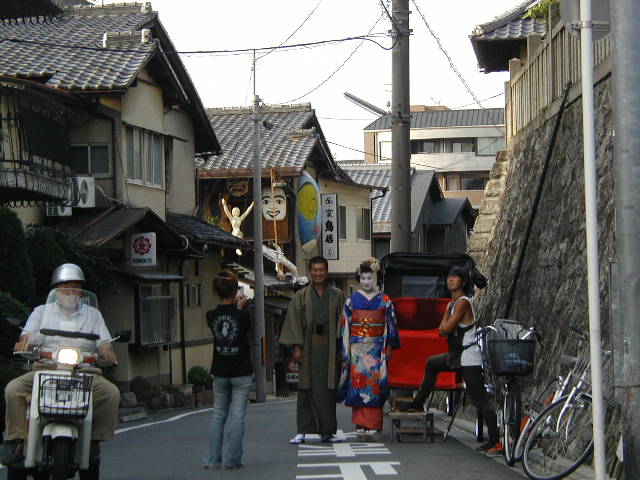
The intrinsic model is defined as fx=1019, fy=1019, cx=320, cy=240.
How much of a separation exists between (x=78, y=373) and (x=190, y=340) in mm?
21404

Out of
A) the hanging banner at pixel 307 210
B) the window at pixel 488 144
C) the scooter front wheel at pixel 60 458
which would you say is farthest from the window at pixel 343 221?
the scooter front wheel at pixel 60 458

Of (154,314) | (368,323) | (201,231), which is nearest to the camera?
(368,323)

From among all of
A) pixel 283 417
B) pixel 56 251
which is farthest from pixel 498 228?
pixel 56 251

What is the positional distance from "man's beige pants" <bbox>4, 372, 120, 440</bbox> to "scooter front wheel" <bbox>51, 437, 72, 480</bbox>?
0.38 m

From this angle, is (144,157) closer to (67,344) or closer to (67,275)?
(67,275)

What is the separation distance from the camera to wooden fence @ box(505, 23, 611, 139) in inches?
609

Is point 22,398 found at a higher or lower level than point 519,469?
higher

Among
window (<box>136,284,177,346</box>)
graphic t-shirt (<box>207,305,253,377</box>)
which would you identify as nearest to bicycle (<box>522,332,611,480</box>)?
graphic t-shirt (<box>207,305,253,377</box>)

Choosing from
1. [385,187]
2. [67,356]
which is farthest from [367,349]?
[385,187]

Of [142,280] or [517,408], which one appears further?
[142,280]

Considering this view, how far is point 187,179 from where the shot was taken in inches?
1227

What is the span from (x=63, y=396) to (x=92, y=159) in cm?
1754

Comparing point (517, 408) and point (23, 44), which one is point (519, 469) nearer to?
point (517, 408)

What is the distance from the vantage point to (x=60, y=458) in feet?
24.0
